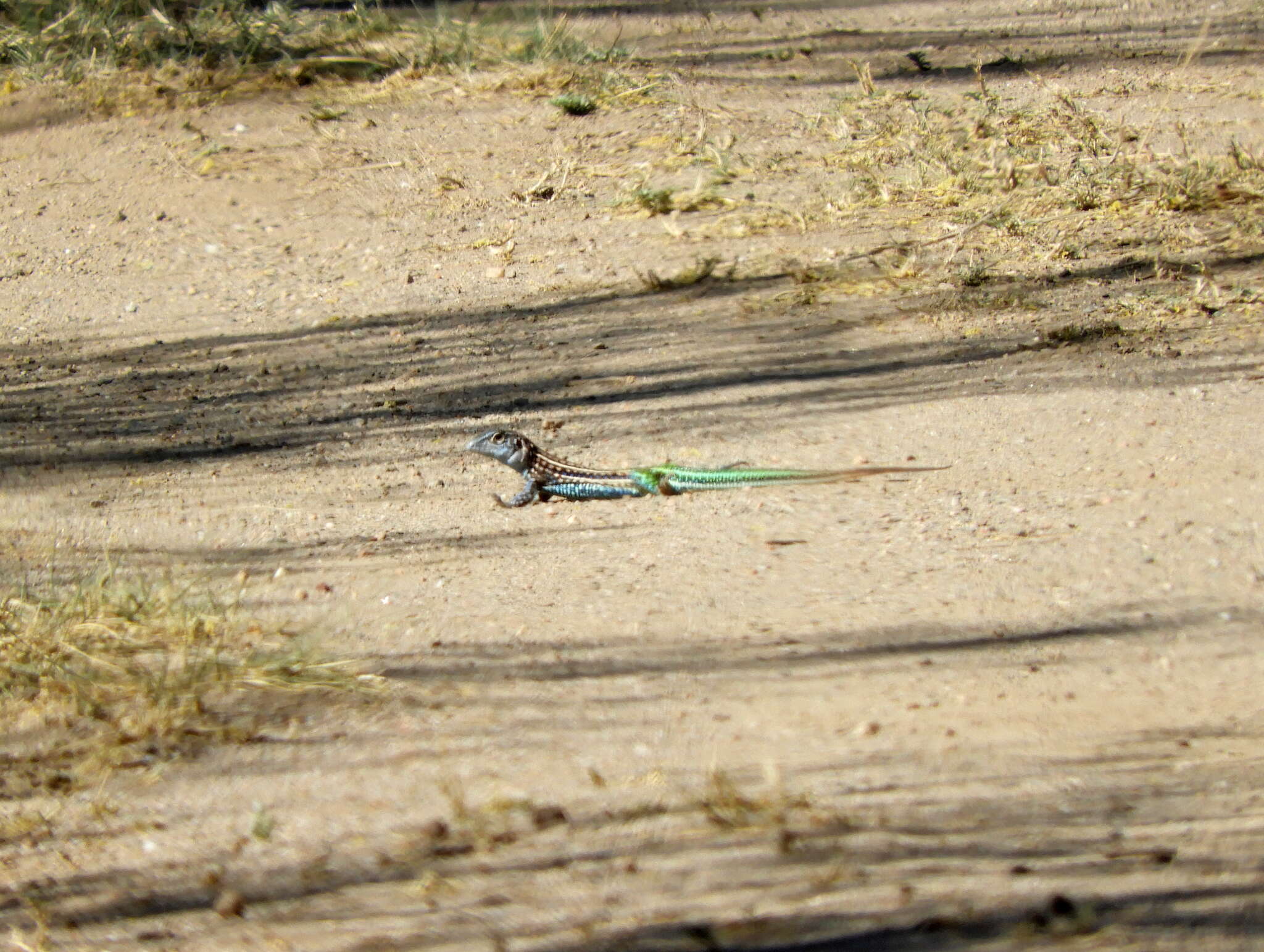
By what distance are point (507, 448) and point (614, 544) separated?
3.22 feet

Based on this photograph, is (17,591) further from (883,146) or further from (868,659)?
(883,146)

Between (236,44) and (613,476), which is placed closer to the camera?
(613,476)

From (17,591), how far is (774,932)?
9.17 feet

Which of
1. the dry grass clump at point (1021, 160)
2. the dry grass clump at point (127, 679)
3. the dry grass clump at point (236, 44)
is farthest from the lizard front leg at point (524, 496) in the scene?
the dry grass clump at point (236, 44)

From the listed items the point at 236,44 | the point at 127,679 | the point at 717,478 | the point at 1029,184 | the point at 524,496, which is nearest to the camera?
the point at 127,679

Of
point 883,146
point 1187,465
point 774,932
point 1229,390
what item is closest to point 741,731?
point 774,932

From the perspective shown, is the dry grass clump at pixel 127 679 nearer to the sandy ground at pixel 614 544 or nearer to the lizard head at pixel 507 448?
the sandy ground at pixel 614 544

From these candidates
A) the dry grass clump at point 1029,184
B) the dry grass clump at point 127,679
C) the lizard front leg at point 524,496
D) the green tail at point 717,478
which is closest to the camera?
the dry grass clump at point 127,679

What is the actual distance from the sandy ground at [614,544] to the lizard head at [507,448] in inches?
8.2

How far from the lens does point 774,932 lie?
2.63 metres

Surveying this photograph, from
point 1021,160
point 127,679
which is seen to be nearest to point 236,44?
point 1021,160

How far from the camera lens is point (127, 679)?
12.0 ft

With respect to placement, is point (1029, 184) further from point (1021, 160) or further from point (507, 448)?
point (507, 448)

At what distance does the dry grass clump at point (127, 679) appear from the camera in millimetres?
3504
